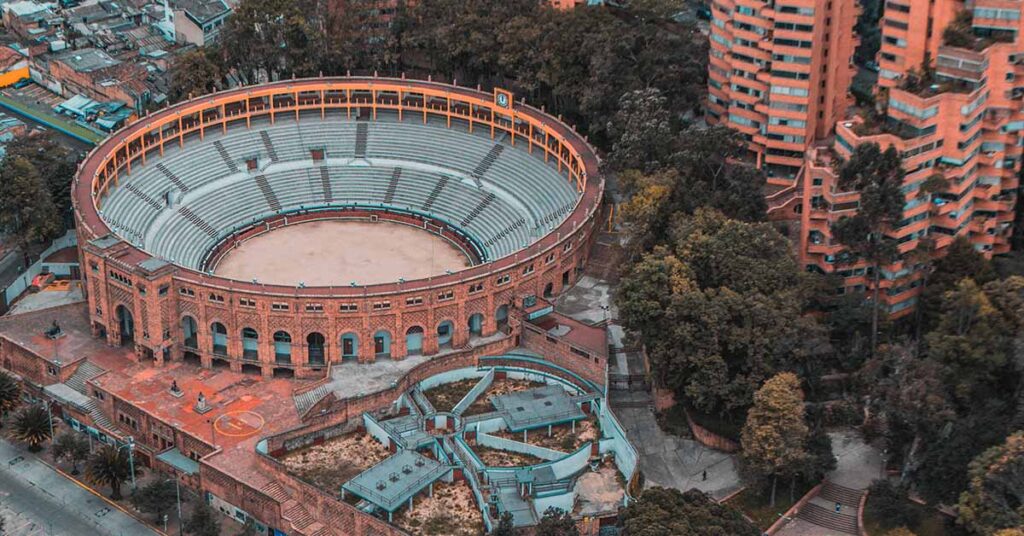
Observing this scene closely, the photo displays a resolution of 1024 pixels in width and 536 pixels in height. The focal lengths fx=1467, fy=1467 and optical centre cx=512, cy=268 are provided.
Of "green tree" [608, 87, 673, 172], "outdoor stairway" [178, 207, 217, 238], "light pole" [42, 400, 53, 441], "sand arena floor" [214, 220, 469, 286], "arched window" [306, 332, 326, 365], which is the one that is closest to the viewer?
"light pole" [42, 400, 53, 441]

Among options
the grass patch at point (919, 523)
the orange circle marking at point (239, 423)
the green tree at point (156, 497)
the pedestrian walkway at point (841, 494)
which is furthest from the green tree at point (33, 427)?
the grass patch at point (919, 523)

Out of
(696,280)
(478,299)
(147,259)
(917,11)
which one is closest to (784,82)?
(917,11)

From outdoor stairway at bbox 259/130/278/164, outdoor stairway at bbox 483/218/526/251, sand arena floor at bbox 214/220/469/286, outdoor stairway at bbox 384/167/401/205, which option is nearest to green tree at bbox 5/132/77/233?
sand arena floor at bbox 214/220/469/286

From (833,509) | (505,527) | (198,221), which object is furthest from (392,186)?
(833,509)

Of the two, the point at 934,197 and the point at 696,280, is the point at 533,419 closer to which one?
the point at 696,280

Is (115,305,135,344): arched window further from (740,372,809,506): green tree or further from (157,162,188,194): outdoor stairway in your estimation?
(740,372,809,506): green tree

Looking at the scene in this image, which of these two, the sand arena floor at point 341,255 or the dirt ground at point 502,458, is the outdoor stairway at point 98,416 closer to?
the sand arena floor at point 341,255
